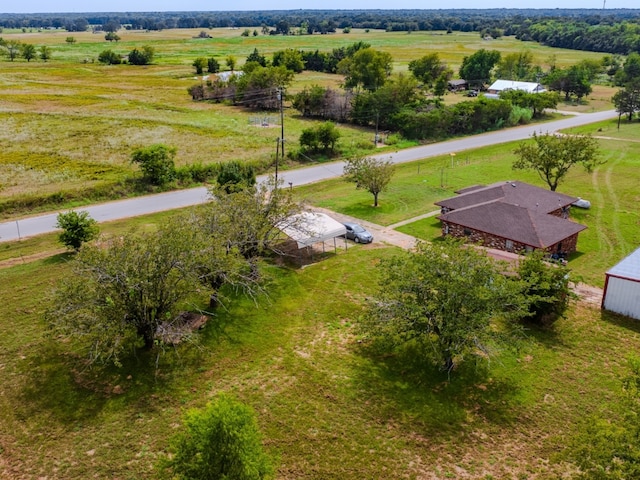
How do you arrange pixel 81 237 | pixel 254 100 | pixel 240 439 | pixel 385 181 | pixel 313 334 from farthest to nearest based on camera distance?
pixel 254 100
pixel 385 181
pixel 81 237
pixel 313 334
pixel 240 439

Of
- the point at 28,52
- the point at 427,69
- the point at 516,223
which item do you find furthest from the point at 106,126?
the point at 28,52

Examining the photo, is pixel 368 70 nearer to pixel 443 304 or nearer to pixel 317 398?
pixel 443 304

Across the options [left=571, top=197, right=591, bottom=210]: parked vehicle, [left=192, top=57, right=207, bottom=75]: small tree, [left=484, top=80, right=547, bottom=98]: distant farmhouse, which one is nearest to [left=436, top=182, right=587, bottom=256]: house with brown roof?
[left=571, top=197, right=591, bottom=210]: parked vehicle

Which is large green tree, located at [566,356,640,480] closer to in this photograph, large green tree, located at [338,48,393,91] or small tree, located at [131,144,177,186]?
small tree, located at [131,144,177,186]

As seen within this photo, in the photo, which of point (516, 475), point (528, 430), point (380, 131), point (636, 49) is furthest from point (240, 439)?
point (636, 49)

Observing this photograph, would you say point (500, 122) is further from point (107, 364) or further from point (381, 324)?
point (107, 364)

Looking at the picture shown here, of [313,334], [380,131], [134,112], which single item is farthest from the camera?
[134,112]

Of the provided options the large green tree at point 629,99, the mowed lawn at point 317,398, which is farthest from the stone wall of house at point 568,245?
the large green tree at point 629,99
